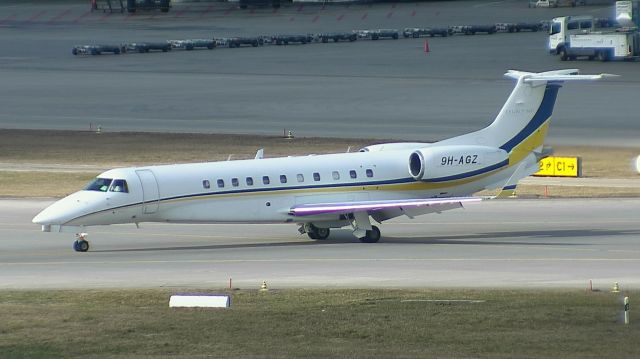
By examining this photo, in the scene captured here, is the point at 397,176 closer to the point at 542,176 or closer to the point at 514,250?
the point at 514,250

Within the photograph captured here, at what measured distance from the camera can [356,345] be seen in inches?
1102

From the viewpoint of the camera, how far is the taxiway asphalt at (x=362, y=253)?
121 feet

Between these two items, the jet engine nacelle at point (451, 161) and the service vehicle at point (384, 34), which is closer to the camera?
the jet engine nacelle at point (451, 161)

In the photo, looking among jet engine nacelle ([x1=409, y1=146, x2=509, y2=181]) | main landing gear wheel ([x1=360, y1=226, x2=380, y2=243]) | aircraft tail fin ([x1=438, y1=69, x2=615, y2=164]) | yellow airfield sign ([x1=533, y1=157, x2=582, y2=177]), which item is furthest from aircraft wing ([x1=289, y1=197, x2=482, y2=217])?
yellow airfield sign ([x1=533, y1=157, x2=582, y2=177])

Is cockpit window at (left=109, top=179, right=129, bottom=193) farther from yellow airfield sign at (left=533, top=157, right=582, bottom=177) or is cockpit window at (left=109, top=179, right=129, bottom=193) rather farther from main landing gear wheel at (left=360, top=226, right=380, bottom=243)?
yellow airfield sign at (left=533, top=157, right=582, bottom=177)

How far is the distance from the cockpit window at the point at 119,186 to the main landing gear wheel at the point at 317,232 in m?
6.54

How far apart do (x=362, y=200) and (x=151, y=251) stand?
703cm

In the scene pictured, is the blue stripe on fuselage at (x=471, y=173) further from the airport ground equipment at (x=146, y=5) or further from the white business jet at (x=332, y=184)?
the airport ground equipment at (x=146, y=5)

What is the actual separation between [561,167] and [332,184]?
1781 centimetres

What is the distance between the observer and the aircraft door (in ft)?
138

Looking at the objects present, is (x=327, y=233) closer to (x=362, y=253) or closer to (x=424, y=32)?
(x=362, y=253)

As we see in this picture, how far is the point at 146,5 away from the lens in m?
155

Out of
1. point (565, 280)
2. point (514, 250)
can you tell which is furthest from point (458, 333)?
point (514, 250)

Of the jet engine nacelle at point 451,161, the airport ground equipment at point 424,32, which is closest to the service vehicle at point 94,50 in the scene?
the airport ground equipment at point 424,32
